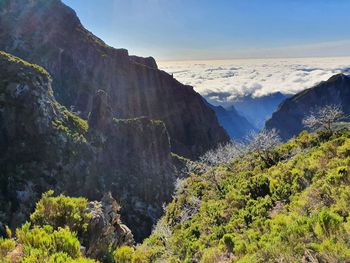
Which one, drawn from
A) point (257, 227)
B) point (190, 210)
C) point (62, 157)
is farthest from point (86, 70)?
point (257, 227)

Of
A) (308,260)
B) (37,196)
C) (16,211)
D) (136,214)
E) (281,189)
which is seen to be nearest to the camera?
(308,260)

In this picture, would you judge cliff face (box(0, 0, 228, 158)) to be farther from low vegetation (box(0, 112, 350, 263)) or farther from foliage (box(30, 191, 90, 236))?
foliage (box(30, 191, 90, 236))

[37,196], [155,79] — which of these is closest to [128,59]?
[155,79]

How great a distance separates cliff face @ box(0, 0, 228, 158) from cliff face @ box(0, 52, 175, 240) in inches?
1545

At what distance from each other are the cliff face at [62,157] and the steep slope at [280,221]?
33.3 m

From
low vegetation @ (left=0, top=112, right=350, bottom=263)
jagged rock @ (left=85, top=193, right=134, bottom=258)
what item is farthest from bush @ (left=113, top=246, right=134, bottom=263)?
jagged rock @ (left=85, top=193, right=134, bottom=258)

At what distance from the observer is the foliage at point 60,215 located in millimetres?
15770

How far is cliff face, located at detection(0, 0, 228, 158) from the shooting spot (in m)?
143

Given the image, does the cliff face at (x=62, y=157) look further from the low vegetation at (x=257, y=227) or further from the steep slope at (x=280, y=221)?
the low vegetation at (x=257, y=227)

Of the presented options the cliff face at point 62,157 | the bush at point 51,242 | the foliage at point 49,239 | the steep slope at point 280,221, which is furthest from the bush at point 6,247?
the cliff face at point 62,157

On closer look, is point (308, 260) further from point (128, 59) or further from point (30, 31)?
point (128, 59)

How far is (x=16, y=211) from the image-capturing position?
59750 mm

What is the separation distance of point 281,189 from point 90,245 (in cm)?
1786

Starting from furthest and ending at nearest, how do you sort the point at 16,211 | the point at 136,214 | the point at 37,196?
the point at 136,214
the point at 37,196
the point at 16,211
